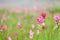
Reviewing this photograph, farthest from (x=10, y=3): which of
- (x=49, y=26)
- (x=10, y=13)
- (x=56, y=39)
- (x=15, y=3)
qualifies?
(x=56, y=39)

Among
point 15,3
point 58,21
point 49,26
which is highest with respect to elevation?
point 58,21

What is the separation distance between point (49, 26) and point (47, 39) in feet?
2.05

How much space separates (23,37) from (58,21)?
0.55m

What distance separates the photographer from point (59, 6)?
3.79 m

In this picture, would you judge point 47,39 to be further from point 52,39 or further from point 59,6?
point 59,6

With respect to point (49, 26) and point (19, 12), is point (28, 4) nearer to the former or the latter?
point (19, 12)

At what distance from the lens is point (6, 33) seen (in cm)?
182

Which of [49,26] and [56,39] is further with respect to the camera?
[49,26]

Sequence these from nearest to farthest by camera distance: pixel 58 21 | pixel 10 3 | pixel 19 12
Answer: pixel 58 21
pixel 19 12
pixel 10 3

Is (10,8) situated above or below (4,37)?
below

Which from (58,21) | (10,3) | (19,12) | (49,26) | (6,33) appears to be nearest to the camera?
(58,21)

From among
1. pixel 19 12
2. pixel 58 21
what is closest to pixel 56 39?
pixel 58 21

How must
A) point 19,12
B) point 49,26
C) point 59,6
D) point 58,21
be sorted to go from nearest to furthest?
point 58,21, point 49,26, point 19,12, point 59,6

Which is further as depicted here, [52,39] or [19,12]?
[19,12]
